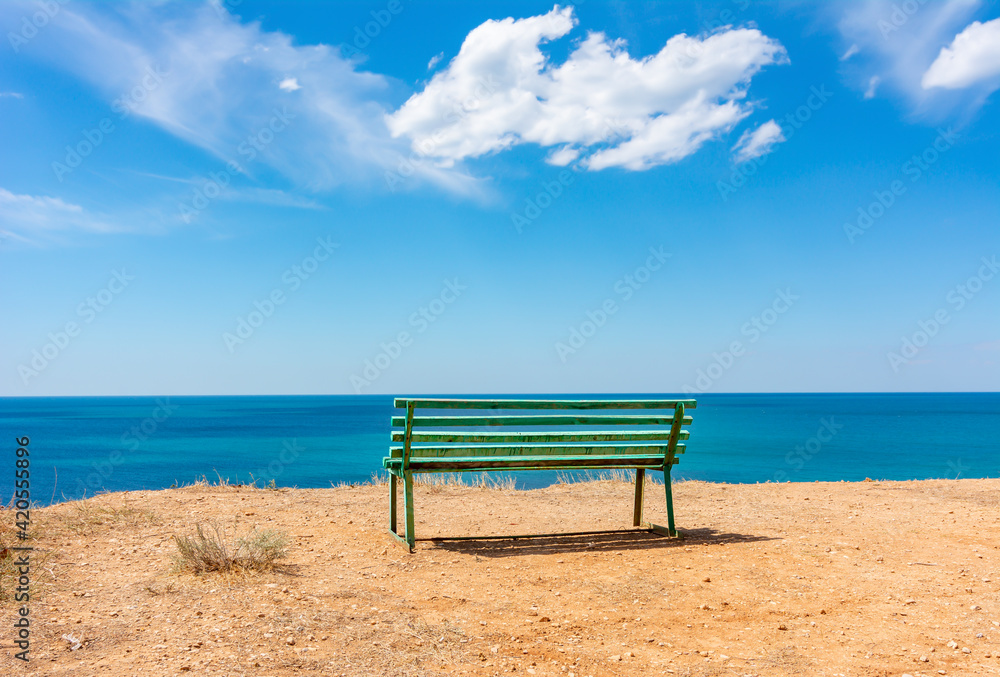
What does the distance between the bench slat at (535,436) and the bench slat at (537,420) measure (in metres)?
0.10

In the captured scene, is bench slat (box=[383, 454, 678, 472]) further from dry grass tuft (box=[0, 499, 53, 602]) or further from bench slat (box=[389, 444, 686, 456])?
dry grass tuft (box=[0, 499, 53, 602])

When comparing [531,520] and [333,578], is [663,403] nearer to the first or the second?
[531,520]

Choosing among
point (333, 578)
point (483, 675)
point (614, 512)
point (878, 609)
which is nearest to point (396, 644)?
point (483, 675)

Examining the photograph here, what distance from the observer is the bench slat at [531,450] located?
6.06m

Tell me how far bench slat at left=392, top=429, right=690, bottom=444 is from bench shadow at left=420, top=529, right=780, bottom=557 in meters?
1.04

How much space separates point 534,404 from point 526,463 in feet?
2.27

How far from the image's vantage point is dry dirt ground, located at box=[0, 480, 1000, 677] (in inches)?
147

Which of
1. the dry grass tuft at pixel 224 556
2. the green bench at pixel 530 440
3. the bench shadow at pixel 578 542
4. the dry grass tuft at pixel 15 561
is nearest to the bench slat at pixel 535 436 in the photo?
the green bench at pixel 530 440

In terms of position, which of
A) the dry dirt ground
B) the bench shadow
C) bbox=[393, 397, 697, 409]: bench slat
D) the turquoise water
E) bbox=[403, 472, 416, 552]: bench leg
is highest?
the turquoise water

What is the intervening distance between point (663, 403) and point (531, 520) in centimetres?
237

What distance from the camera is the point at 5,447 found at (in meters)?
61.1

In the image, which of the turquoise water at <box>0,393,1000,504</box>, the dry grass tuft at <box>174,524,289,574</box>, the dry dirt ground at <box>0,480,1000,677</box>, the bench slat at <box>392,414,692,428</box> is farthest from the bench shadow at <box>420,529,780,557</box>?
the turquoise water at <box>0,393,1000,504</box>

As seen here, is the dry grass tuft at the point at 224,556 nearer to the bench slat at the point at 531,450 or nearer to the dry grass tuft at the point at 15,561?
the dry grass tuft at the point at 15,561

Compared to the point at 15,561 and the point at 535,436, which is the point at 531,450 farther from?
the point at 15,561
